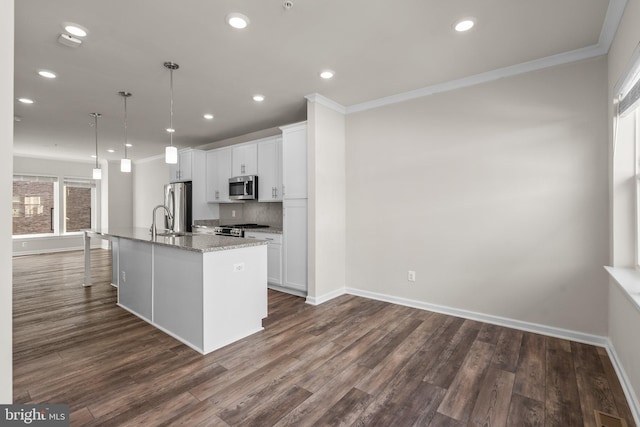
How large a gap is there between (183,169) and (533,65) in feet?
19.5

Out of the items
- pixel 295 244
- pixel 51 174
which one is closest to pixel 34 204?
pixel 51 174

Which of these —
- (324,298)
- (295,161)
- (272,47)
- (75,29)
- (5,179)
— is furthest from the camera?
(295,161)

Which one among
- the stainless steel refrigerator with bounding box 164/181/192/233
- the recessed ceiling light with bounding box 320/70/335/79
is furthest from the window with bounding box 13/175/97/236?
the recessed ceiling light with bounding box 320/70/335/79

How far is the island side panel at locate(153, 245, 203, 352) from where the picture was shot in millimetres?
2568

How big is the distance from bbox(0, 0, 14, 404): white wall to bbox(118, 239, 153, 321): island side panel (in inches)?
90.0

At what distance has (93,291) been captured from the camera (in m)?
4.41

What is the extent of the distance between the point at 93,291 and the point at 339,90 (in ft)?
14.7

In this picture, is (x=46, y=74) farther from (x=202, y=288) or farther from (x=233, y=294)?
(x=233, y=294)

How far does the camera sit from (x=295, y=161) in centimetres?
415

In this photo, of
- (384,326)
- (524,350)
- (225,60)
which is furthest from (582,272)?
(225,60)

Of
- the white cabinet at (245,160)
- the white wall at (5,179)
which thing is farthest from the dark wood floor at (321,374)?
the white cabinet at (245,160)

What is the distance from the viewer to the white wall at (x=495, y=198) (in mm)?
2680

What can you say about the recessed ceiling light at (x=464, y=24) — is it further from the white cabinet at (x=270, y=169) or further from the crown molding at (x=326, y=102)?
the white cabinet at (x=270, y=169)

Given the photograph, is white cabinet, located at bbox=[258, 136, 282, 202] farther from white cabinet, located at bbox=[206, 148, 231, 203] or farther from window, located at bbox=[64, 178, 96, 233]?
window, located at bbox=[64, 178, 96, 233]
